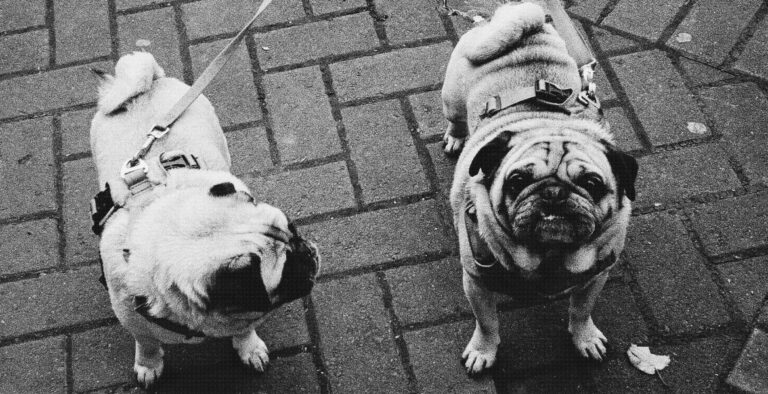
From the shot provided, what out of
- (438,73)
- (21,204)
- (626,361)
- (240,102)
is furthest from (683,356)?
(21,204)

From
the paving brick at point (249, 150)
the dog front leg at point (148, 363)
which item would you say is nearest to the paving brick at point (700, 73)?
the paving brick at point (249, 150)

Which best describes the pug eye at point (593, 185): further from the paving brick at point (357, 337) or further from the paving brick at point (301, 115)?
the paving brick at point (301, 115)

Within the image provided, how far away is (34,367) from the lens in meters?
3.52

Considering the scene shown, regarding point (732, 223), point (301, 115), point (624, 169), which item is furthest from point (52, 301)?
point (732, 223)

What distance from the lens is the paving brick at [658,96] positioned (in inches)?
162

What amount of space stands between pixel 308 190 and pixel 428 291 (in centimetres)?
86

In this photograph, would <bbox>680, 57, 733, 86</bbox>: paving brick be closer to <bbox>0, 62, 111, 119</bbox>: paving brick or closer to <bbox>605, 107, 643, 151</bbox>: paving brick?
<bbox>605, 107, 643, 151</bbox>: paving brick

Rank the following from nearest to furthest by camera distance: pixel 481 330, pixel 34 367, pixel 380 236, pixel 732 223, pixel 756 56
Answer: pixel 481 330, pixel 34 367, pixel 732 223, pixel 380 236, pixel 756 56

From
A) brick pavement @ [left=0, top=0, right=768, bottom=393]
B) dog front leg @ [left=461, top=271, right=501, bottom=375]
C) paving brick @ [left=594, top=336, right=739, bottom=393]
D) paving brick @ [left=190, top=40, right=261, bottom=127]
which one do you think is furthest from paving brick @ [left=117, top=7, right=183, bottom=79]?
paving brick @ [left=594, top=336, right=739, bottom=393]

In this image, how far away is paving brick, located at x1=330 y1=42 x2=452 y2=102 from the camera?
4395mm

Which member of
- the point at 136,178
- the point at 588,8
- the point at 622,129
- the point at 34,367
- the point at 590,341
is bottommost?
the point at 34,367

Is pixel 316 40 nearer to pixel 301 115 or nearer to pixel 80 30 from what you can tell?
pixel 301 115

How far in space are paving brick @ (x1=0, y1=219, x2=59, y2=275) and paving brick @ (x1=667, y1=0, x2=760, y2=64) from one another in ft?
11.8

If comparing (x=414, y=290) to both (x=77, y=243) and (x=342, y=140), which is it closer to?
(x=342, y=140)
